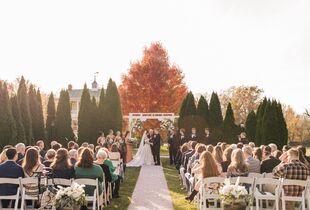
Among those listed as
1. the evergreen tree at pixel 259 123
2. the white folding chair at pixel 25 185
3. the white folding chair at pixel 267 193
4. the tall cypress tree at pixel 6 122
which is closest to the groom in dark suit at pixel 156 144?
the evergreen tree at pixel 259 123

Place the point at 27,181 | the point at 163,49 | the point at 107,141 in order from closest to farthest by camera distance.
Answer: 1. the point at 27,181
2. the point at 107,141
3. the point at 163,49

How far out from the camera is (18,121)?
2017 centimetres

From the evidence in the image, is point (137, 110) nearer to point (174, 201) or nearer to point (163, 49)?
point (163, 49)

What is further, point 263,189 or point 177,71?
point 177,71

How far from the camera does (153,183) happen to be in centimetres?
1498

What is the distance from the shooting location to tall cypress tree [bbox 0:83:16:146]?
744 inches

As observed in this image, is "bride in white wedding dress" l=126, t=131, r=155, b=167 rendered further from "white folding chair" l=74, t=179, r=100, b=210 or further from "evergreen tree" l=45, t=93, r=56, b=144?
"white folding chair" l=74, t=179, r=100, b=210

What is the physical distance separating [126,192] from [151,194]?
983 mm

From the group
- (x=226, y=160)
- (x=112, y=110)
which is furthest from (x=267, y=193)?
(x=112, y=110)

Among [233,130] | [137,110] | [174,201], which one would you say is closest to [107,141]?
[174,201]

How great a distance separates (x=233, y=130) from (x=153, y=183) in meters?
10.3

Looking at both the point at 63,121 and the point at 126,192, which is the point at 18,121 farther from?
the point at 126,192

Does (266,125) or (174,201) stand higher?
(266,125)

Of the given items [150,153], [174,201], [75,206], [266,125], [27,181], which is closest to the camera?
[75,206]
